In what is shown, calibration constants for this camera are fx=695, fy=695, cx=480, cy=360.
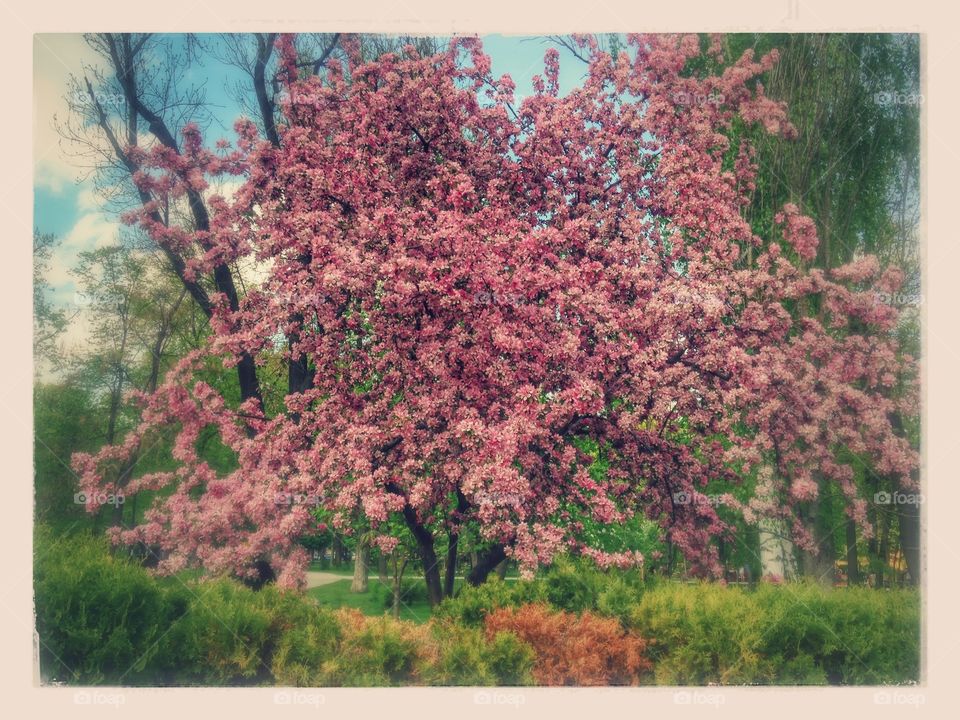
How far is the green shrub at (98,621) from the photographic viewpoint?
25.3ft

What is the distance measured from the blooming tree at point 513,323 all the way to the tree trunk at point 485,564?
48mm

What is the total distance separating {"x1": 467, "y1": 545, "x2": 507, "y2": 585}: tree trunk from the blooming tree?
0.05 meters

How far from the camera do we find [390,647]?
803 centimetres

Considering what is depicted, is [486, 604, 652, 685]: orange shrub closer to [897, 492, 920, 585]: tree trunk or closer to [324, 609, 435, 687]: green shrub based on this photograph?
[324, 609, 435, 687]: green shrub

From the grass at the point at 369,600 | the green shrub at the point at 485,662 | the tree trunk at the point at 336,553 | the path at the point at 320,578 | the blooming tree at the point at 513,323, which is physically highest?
the blooming tree at the point at 513,323

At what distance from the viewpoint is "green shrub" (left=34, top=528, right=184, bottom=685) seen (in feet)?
25.3

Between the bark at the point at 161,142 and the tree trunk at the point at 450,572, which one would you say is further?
the tree trunk at the point at 450,572

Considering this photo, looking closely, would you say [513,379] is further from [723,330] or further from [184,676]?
[184,676]

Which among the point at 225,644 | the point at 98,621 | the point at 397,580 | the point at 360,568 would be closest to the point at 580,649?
the point at 397,580

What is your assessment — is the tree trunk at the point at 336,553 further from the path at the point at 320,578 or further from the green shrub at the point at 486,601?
the green shrub at the point at 486,601

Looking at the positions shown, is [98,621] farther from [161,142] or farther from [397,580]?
[161,142]

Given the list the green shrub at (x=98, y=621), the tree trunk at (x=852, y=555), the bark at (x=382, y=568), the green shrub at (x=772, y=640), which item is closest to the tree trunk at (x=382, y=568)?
the bark at (x=382, y=568)

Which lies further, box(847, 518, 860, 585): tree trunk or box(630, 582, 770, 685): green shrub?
box(847, 518, 860, 585): tree trunk

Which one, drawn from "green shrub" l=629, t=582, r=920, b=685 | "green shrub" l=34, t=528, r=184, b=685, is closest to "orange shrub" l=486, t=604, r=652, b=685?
"green shrub" l=629, t=582, r=920, b=685
